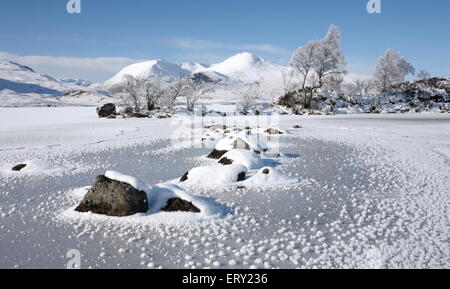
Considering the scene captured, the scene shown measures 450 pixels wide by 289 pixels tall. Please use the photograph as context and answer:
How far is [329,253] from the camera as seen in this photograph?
4984mm

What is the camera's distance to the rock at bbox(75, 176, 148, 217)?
21.5 feet

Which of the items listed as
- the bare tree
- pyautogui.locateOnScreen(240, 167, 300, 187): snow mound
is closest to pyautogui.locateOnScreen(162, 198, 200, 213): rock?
pyautogui.locateOnScreen(240, 167, 300, 187): snow mound

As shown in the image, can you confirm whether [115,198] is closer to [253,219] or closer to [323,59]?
[253,219]

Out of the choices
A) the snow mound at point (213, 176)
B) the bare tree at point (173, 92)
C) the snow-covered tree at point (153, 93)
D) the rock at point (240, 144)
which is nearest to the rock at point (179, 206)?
the snow mound at point (213, 176)

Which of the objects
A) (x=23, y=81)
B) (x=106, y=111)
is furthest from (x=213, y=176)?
(x=23, y=81)

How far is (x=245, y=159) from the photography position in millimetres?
10594

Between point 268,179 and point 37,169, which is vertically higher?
point 37,169

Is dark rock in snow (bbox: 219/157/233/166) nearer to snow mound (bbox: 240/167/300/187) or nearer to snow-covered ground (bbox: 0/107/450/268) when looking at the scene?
snow-covered ground (bbox: 0/107/450/268)

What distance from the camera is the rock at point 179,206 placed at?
6.56 metres

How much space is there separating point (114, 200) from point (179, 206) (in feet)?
4.18

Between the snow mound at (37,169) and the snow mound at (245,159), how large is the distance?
16.5ft
